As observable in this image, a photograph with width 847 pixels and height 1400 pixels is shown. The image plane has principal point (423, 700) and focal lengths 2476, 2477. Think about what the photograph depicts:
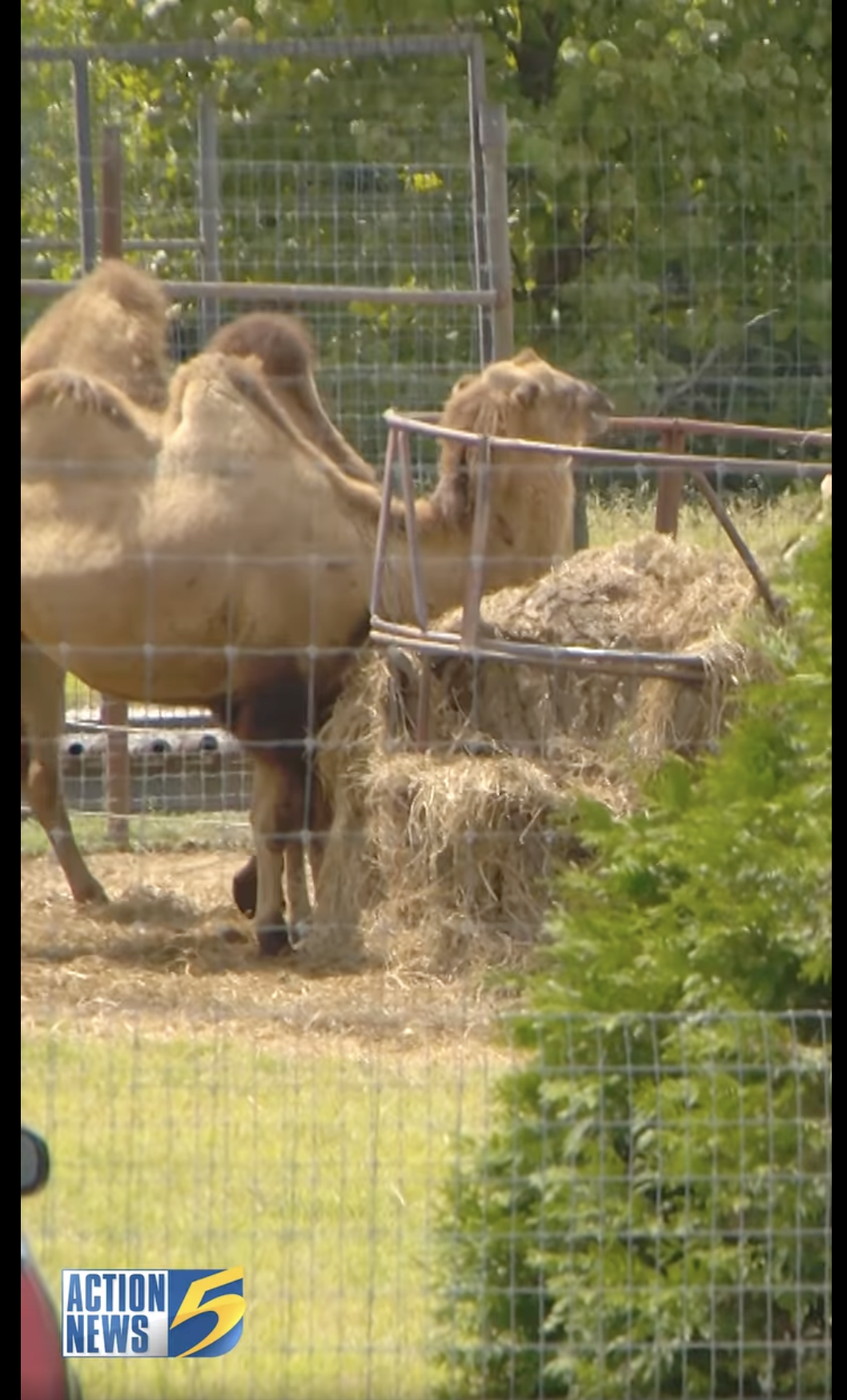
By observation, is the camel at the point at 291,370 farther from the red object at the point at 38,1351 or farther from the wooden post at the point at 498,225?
the red object at the point at 38,1351

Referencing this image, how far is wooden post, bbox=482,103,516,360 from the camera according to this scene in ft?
29.3

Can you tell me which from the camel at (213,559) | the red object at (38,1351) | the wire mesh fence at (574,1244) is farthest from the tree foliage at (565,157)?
the red object at (38,1351)

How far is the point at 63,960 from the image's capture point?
312 inches

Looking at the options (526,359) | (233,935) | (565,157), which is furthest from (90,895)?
(565,157)

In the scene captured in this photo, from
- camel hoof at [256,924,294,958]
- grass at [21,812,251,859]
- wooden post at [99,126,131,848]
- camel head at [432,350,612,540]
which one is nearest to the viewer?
camel hoof at [256,924,294,958]

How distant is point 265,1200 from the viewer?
5277 mm

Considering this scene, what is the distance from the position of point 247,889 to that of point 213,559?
1.28 meters

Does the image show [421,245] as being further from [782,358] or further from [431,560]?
[782,358]

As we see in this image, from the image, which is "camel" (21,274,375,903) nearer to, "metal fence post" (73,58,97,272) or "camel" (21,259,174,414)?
"camel" (21,259,174,414)

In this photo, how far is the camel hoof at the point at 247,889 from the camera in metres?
8.49

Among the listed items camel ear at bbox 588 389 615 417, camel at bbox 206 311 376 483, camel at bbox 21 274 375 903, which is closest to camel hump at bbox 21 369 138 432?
camel at bbox 21 274 375 903

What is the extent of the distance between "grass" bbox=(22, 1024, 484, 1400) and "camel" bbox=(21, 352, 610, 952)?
1850 mm

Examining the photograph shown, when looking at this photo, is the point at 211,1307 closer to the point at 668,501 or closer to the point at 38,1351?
the point at 38,1351

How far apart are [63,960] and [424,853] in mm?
1232
